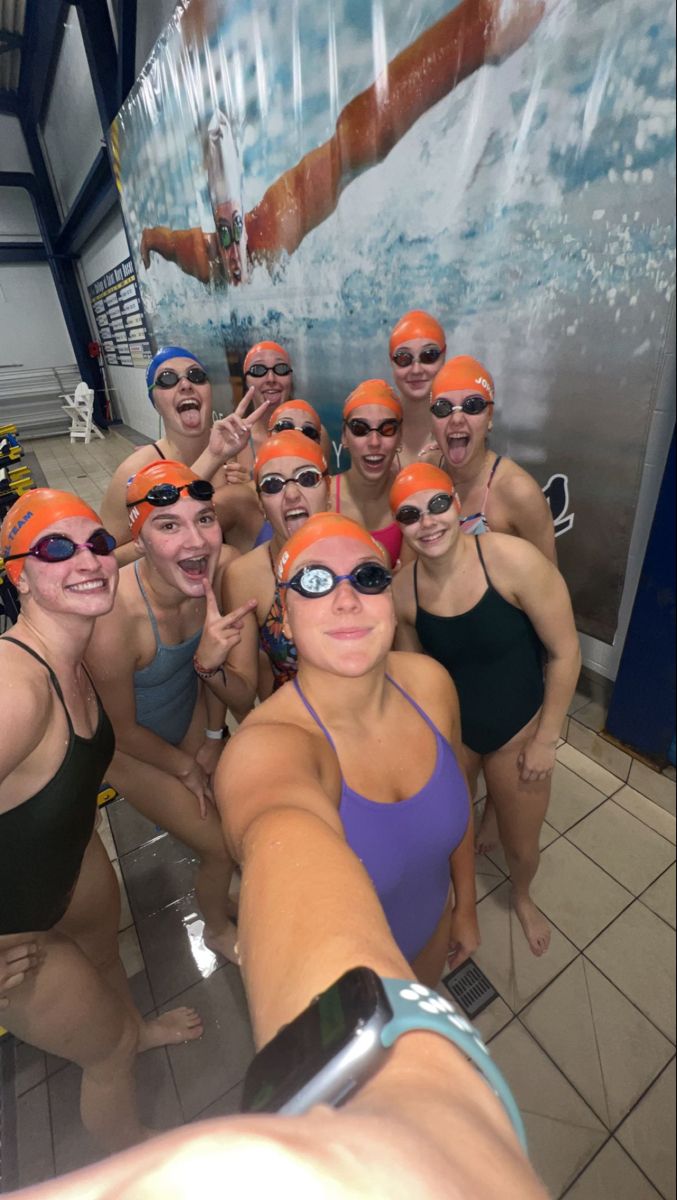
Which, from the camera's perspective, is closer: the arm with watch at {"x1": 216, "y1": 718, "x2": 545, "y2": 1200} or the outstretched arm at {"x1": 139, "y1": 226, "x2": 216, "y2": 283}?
the arm with watch at {"x1": 216, "y1": 718, "x2": 545, "y2": 1200}

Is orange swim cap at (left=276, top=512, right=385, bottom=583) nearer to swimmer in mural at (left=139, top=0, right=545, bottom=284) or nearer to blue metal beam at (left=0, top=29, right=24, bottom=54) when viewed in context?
swimmer in mural at (left=139, top=0, right=545, bottom=284)

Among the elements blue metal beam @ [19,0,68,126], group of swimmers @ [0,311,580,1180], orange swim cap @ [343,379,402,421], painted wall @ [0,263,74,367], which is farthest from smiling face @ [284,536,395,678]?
painted wall @ [0,263,74,367]

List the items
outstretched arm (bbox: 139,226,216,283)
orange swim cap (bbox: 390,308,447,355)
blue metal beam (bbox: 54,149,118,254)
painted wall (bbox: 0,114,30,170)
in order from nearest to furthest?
orange swim cap (bbox: 390,308,447,355), outstretched arm (bbox: 139,226,216,283), blue metal beam (bbox: 54,149,118,254), painted wall (bbox: 0,114,30,170)

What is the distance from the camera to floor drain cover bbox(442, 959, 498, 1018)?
2.02 metres

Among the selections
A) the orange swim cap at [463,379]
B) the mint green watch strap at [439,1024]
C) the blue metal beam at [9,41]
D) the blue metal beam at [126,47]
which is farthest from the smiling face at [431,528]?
the blue metal beam at [9,41]

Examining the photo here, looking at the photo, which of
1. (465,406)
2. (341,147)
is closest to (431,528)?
(465,406)

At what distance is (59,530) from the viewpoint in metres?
1.63

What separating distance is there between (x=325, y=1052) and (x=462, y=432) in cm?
Result: 227

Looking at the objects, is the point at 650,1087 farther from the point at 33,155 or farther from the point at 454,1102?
the point at 33,155

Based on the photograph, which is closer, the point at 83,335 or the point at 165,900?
the point at 165,900

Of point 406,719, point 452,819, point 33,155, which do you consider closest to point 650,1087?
point 452,819

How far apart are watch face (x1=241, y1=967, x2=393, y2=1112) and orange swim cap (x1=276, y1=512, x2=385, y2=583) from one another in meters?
1.02

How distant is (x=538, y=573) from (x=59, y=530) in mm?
1645

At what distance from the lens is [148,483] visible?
6.65 ft
